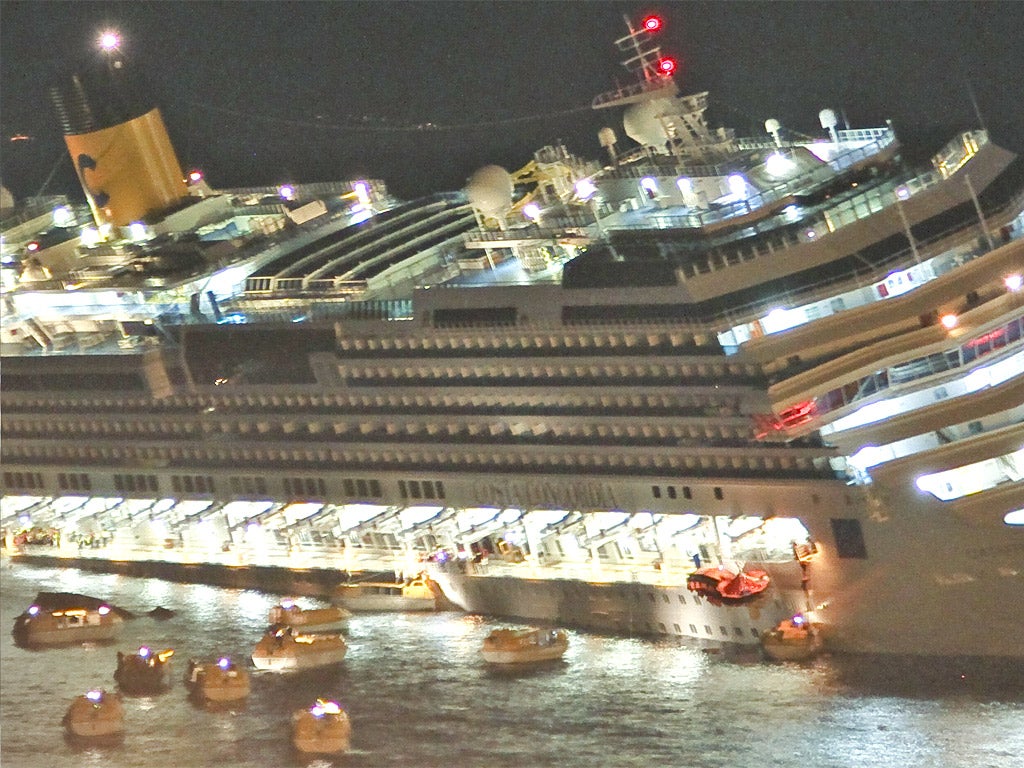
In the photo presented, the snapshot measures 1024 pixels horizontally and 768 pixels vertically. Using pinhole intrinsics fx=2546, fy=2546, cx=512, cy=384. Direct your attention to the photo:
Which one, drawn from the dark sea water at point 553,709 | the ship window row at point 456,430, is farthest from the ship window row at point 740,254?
the dark sea water at point 553,709

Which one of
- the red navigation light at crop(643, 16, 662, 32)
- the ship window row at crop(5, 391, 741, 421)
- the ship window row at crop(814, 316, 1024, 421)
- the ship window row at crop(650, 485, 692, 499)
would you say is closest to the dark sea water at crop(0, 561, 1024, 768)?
the ship window row at crop(650, 485, 692, 499)

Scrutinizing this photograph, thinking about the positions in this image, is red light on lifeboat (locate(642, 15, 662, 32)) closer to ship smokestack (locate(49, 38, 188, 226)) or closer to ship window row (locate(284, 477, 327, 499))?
ship window row (locate(284, 477, 327, 499))

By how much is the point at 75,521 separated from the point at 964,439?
46.1 feet

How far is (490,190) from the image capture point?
106 feet

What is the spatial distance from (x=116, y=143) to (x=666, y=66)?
407 inches

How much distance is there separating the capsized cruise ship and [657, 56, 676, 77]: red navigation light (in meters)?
0.15

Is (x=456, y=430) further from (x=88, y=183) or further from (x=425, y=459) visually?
(x=88, y=183)

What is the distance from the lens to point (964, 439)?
2681 centimetres

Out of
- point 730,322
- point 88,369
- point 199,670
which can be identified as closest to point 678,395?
point 730,322

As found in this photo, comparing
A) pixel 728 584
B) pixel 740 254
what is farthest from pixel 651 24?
pixel 728 584

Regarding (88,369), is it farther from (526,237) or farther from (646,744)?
(646,744)

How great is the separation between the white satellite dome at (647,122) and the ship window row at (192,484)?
7.29 meters

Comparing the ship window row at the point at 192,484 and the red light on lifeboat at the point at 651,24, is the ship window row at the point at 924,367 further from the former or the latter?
the ship window row at the point at 192,484

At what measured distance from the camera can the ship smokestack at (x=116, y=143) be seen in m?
38.3
